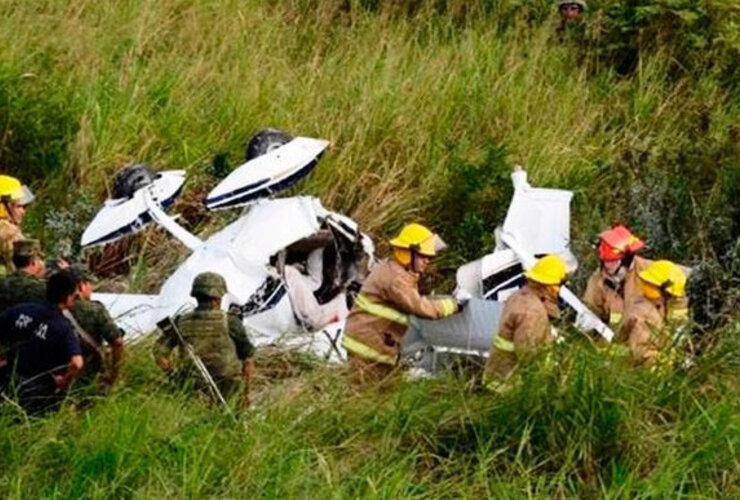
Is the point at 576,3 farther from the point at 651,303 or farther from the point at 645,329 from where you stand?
the point at 645,329

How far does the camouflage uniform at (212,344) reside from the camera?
720 cm

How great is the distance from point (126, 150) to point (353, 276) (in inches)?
99.2

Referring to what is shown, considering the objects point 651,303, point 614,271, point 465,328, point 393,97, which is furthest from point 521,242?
point 393,97

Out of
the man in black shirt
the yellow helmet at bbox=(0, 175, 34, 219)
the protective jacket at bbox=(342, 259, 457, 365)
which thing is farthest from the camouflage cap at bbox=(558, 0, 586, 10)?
the man in black shirt

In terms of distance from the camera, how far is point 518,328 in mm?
7320

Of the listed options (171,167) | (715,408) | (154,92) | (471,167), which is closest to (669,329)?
(715,408)

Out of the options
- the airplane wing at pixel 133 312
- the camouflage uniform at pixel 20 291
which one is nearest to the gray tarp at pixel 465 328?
the airplane wing at pixel 133 312

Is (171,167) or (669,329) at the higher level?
(669,329)

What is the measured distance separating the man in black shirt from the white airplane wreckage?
4.40ft

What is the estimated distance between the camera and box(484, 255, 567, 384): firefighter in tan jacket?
7234mm

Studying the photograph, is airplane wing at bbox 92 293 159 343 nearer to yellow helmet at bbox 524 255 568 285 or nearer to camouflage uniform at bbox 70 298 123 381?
camouflage uniform at bbox 70 298 123 381

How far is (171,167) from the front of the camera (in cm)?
1092

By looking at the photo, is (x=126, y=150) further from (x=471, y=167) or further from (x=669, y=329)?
(x=669, y=329)

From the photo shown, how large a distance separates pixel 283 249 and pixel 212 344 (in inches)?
73.9
